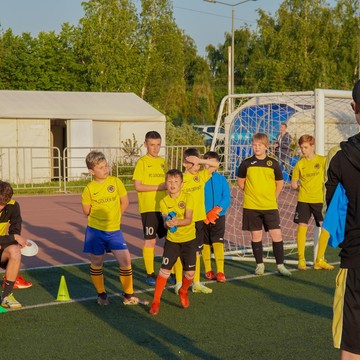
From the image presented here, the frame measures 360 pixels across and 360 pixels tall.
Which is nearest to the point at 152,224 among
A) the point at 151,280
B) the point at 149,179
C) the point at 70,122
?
the point at 149,179

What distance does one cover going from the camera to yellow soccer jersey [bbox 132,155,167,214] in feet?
30.4

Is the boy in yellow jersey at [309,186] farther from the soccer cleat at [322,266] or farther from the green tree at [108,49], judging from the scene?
the green tree at [108,49]

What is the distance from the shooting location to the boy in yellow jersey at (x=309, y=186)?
34.1 feet

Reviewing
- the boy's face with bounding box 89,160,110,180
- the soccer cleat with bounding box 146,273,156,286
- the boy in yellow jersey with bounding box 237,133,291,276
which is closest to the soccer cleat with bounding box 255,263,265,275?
the boy in yellow jersey with bounding box 237,133,291,276

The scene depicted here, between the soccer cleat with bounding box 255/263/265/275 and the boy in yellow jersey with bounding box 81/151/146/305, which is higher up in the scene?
the boy in yellow jersey with bounding box 81/151/146/305

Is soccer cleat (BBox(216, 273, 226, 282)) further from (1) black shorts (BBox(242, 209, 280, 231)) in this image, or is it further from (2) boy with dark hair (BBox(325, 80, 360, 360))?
(2) boy with dark hair (BBox(325, 80, 360, 360))

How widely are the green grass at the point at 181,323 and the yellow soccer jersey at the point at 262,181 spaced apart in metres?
0.96

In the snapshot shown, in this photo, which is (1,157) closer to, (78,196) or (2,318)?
(78,196)

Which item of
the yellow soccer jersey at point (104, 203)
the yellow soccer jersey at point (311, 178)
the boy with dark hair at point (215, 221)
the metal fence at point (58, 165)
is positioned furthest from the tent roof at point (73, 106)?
the yellow soccer jersey at point (104, 203)

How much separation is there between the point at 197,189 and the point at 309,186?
2.35 meters

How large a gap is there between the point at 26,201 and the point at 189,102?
3652cm

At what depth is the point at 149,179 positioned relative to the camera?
9.30 metres

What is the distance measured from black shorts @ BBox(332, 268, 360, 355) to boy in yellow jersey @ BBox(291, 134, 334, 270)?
6137mm

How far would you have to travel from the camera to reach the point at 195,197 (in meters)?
8.72
